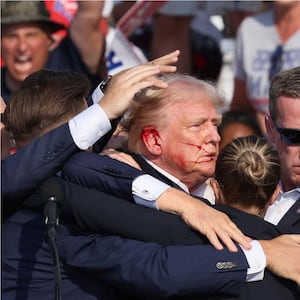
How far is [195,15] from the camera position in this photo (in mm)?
7383

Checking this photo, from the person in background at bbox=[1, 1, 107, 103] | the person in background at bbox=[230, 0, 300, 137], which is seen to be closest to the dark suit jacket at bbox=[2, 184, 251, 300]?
the person in background at bbox=[1, 1, 107, 103]

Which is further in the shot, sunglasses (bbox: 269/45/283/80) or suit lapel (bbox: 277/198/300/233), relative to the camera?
sunglasses (bbox: 269/45/283/80)

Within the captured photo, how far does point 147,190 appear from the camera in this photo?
3312mm

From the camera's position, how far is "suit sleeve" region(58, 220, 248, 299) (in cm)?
315

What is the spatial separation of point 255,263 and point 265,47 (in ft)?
11.4

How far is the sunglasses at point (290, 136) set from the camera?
3.96 meters

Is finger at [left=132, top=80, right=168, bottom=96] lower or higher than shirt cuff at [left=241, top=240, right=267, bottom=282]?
higher

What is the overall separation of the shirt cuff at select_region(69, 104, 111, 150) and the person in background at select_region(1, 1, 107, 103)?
2.67 meters

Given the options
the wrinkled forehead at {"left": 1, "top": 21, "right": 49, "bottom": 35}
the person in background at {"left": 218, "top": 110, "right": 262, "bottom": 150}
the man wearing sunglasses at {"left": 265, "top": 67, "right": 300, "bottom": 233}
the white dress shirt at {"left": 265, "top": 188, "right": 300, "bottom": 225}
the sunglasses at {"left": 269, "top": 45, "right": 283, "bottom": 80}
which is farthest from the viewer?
the person in background at {"left": 218, "top": 110, "right": 262, "bottom": 150}

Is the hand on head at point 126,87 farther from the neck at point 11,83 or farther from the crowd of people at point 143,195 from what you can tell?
the neck at point 11,83

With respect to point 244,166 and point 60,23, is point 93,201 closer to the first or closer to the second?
point 244,166

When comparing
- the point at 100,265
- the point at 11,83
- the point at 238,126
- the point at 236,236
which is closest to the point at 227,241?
the point at 236,236

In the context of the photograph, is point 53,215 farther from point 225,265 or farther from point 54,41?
point 54,41

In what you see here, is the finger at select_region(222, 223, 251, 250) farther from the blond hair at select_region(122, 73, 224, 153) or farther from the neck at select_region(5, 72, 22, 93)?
the neck at select_region(5, 72, 22, 93)
